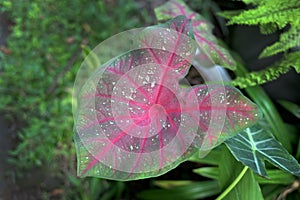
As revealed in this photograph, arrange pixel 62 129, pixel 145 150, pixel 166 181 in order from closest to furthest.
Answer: pixel 145 150 → pixel 166 181 → pixel 62 129

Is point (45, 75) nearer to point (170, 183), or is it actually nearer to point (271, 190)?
point (170, 183)

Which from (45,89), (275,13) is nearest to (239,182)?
(275,13)

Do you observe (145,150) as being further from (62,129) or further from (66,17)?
(66,17)

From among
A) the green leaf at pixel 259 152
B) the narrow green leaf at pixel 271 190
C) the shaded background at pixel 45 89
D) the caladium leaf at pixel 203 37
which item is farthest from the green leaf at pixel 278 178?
the shaded background at pixel 45 89

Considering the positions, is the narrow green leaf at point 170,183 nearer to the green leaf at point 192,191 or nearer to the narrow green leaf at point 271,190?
the green leaf at point 192,191

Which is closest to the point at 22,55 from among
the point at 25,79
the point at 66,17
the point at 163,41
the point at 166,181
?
the point at 25,79
